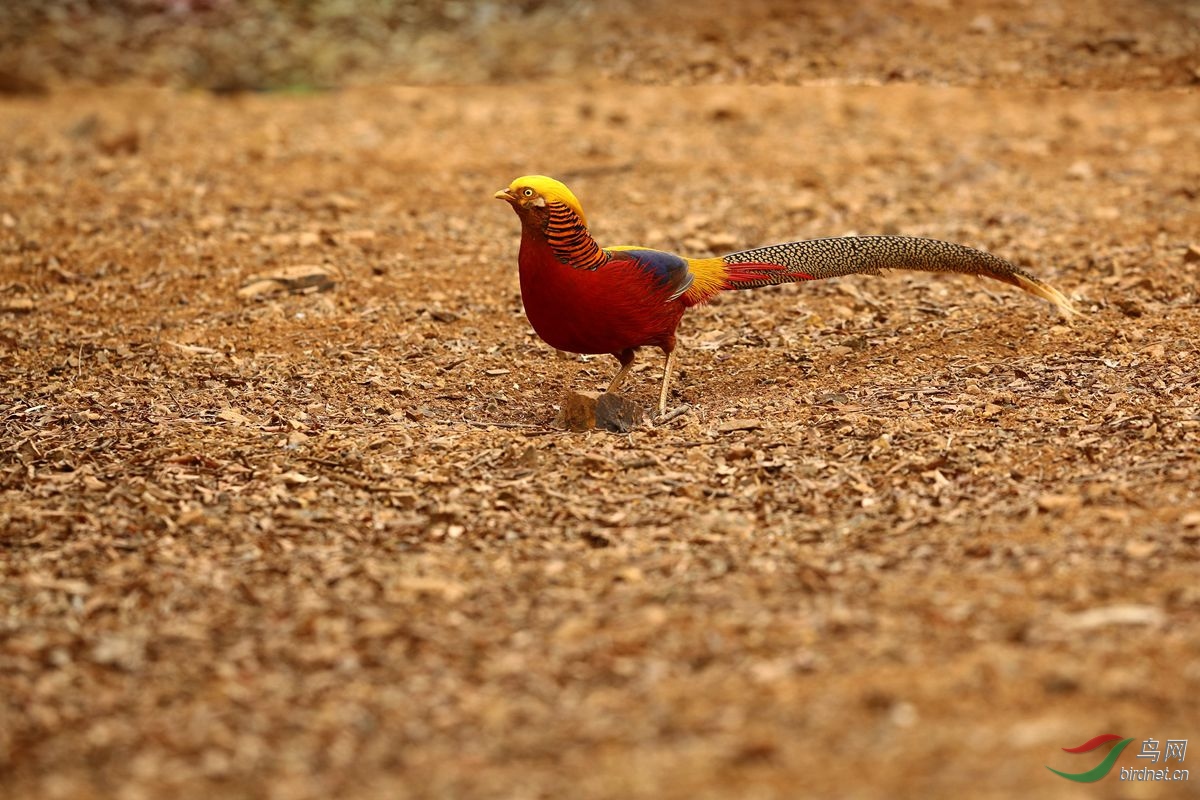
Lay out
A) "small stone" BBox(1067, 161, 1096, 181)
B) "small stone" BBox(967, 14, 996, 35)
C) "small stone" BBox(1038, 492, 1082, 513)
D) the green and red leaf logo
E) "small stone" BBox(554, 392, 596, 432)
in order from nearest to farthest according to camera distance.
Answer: the green and red leaf logo, "small stone" BBox(1038, 492, 1082, 513), "small stone" BBox(554, 392, 596, 432), "small stone" BBox(967, 14, 996, 35), "small stone" BBox(1067, 161, 1096, 181)

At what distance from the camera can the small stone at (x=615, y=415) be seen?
164 inches

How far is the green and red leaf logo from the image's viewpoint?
7.11 ft

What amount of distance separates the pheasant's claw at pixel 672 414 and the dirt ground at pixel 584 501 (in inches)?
1.8

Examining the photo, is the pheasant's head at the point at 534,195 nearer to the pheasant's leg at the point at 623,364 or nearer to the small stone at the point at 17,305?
the pheasant's leg at the point at 623,364

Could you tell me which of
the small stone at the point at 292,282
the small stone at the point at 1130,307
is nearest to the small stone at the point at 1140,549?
the small stone at the point at 1130,307

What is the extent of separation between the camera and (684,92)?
8727 mm

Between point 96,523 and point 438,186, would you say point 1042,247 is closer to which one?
point 438,186

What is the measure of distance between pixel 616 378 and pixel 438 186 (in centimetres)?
303

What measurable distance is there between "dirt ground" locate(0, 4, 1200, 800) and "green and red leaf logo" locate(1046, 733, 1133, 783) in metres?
0.03

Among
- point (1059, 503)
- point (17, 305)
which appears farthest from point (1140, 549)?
point (17, 305)

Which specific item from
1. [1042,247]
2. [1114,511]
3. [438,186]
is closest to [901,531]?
[1114,511]

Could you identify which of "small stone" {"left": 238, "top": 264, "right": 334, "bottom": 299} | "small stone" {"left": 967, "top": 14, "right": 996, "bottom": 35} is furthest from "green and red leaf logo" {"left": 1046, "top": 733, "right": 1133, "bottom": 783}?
"small stone" {"left": 967, "top": 14, "right": 996, "bottom": 35}

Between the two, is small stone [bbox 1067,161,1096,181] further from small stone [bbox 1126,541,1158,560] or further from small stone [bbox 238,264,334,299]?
small stone [bbox 1126,541,1158,560]

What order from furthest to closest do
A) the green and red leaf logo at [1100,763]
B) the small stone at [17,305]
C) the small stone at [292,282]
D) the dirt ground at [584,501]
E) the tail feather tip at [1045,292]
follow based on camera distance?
the small stone at [292,282]
the small stone at [17,305]
the tail feather tip at [1045,292]
the dirt ground at [584,501]
the green and red leaf logo at [1100,763]
